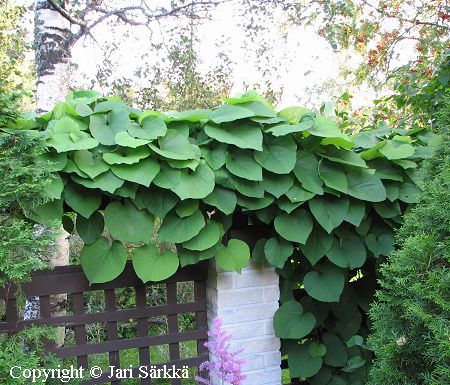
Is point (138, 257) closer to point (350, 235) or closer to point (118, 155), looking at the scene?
point (118, 155)

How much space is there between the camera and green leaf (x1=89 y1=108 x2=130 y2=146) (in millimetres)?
1518

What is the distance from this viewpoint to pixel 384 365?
4.16ft

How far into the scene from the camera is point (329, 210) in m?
1.80

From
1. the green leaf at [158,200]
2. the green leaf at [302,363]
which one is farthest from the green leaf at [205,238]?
the green leaf at [302,363]

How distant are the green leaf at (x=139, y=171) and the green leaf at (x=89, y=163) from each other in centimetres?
4

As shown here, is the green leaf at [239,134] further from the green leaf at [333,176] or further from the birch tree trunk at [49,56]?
the birch tree trunk at [49,56]

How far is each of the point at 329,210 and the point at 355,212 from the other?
0.12 meters

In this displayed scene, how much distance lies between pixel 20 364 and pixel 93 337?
8.54 feet

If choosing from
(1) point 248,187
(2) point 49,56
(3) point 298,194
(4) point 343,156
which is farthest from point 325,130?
(2) point 49,56

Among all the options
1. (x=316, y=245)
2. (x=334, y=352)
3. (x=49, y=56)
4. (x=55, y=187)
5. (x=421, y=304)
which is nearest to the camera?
(x=421, y=304)

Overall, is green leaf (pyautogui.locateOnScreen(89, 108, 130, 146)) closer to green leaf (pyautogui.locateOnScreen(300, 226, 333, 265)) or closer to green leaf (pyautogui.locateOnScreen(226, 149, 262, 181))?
green leaf (pyautogui.locateOnScreen(226, 149, 262, 181))

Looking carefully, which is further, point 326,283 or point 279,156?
point 326,283

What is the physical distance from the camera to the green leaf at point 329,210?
5.78 feet

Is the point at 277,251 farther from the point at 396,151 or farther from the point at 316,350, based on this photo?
the point at 396,151
